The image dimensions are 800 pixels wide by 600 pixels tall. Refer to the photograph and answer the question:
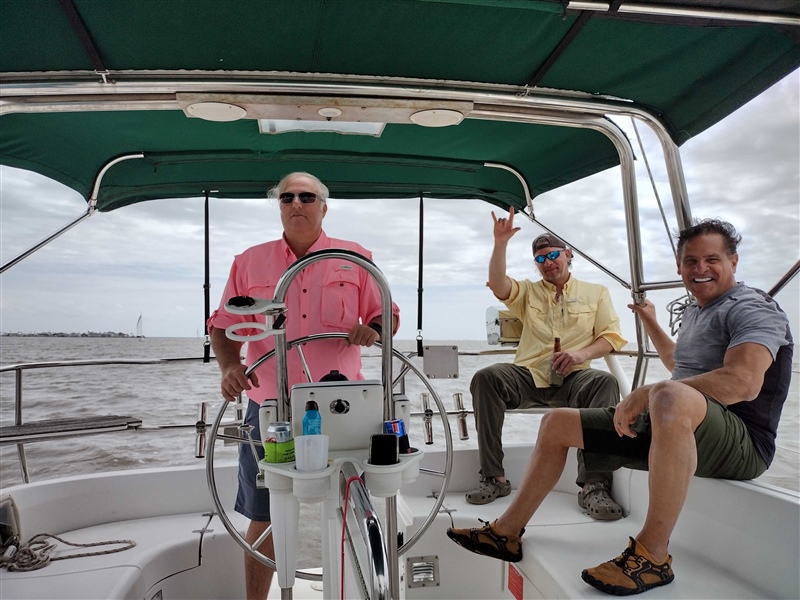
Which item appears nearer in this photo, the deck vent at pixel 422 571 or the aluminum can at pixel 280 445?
the aluminum can at pixel 280 445

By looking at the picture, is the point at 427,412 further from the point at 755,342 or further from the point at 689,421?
the point at 755,342

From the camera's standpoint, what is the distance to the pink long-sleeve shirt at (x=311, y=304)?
168 cm

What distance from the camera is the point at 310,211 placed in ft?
5.75

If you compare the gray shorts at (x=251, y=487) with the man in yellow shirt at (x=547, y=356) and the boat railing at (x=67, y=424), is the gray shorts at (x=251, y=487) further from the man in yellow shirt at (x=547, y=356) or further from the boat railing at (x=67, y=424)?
the man in yellow shirt at (x=547, y=356)

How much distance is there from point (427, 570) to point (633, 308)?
4.46ft

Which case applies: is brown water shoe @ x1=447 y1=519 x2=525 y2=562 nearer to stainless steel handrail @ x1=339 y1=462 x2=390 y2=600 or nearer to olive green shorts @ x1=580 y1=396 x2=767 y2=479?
olive green shorts @ x1=580 y1=396 x2=767 y2=479

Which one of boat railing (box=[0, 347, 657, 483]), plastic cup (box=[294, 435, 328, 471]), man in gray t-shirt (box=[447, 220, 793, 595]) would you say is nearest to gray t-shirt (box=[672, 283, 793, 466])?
man in gray t-shirt (box=[447, 220, 793, 595])

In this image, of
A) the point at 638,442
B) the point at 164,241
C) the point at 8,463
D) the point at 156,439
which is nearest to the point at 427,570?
the point at 638,442

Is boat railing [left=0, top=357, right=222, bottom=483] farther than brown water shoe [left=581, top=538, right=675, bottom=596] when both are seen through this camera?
Yes

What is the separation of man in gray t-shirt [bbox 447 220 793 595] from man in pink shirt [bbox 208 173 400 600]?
684 millimetres

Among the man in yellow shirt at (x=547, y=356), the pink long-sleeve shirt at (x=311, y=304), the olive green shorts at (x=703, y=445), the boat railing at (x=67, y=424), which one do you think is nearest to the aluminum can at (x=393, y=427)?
the pink long-sleeve shirt at (x=311, y=304)

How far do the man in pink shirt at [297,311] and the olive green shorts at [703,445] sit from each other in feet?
2.71

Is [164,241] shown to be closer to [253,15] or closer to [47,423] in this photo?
[47,423]

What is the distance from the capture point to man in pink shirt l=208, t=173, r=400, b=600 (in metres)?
1.70
